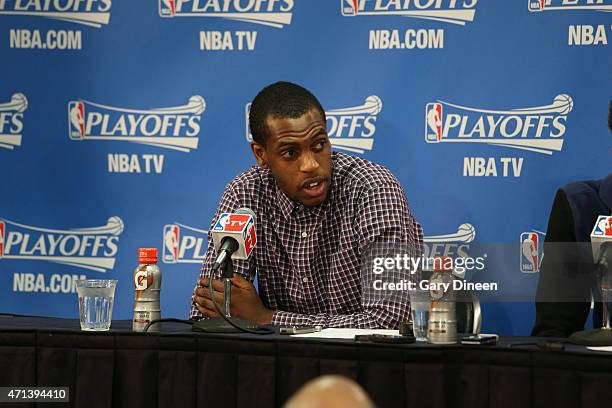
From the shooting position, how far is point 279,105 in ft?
9.67

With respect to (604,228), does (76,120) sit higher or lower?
higher

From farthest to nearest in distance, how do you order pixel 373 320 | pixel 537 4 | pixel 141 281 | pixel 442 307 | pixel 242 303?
1. pixel 537 4
2. pixel 242 303
3. pixel 373 320
4. pixel 141 281
5. pixel 442 307

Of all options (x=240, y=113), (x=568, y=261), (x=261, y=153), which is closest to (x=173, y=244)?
(x=240, y=113)

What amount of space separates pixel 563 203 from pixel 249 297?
42.9 inches

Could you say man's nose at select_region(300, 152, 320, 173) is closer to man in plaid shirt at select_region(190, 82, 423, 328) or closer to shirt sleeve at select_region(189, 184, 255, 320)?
man in plaid shirt at select_region(190, 82, 423, 328)

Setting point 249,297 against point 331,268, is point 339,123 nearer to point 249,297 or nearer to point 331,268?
point 331,268

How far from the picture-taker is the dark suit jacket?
91.7 inches

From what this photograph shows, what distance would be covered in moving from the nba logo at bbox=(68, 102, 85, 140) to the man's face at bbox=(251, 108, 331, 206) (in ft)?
4.04

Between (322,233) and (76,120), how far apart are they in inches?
56.2

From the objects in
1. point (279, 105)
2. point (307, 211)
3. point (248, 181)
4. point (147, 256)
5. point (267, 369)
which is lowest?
point (267, 369)

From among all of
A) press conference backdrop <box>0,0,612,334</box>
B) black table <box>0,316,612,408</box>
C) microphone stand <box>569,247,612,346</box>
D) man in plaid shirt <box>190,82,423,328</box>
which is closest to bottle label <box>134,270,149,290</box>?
black table <box>0,316,612,408</box>

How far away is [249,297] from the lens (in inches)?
106

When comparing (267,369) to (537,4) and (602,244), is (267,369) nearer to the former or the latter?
(602,244)

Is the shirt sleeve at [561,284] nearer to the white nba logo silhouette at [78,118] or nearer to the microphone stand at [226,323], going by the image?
the microphone stand at [226,323]
